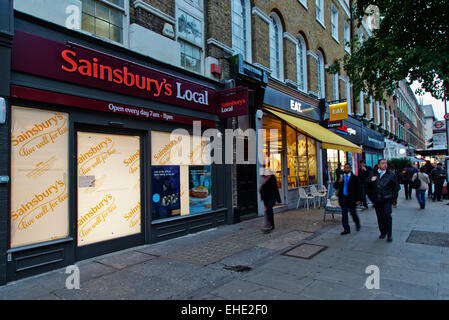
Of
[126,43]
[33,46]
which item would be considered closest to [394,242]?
[126,43]

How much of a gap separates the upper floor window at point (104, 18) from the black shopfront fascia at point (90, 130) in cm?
66

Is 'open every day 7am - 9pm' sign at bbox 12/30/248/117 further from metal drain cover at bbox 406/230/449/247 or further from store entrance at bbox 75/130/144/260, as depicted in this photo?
metal drain cover at bbox 406/230/449/247

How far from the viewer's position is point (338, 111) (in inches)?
582

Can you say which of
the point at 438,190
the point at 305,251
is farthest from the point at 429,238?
the point at 438,190

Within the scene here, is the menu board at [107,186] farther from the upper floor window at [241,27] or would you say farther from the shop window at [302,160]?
the shop window at [302,160]

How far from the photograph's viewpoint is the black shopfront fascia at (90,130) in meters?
4.44

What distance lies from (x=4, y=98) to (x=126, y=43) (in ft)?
9.59

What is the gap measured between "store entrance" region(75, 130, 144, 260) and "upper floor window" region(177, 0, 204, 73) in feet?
9.57

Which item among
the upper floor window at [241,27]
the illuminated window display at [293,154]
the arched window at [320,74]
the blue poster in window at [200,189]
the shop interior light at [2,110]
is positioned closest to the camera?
the shop interior light at [2,110]

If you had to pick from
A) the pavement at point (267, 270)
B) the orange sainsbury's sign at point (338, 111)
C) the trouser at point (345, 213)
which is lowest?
the pavement at point (267, 270)

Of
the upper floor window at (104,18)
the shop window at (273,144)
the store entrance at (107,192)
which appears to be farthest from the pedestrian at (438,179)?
the upper floor window at (104,18)

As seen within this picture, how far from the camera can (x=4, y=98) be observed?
14.0 feet

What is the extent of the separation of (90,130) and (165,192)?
2194 millimetres
